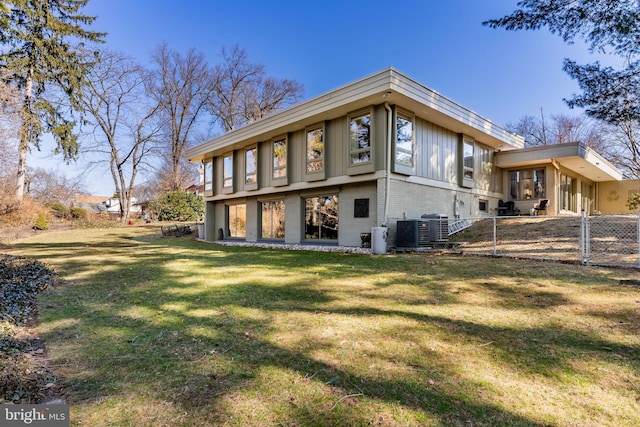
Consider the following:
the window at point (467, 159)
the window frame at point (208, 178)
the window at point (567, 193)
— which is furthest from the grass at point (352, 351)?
the window at point (567, 193)

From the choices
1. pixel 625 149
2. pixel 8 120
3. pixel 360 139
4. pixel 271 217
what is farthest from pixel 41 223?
pixel 625 149

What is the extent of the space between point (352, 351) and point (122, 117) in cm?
3312

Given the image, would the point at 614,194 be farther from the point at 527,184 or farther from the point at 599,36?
the point at 599,36

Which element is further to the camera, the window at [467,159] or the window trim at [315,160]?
the window at [467,159]

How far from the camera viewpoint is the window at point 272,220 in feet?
47.3

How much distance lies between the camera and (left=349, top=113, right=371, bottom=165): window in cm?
1053

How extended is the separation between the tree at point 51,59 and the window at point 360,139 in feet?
51.5

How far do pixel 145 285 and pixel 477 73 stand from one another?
22.2 meters

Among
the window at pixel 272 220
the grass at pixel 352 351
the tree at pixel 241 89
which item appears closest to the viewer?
the grass at pixel 352 351

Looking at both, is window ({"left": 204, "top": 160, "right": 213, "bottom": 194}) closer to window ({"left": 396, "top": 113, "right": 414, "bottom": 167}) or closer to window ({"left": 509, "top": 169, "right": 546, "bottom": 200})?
window ({"left": 396, "top": 113, "right": 414, "bottom": 167})

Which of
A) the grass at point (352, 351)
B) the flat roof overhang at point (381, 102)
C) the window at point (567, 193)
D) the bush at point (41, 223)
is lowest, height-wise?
the grass at point (352, 351)

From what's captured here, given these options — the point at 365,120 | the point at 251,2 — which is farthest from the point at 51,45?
the point at 365,120

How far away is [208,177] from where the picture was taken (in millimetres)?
18281

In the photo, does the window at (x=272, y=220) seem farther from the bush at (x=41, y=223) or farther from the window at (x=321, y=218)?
the bush at (x=41, y=223)
